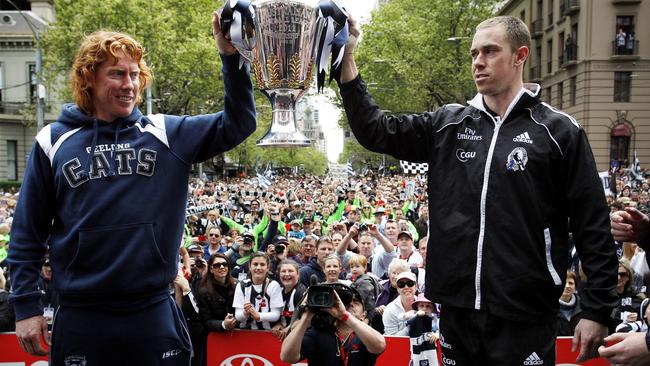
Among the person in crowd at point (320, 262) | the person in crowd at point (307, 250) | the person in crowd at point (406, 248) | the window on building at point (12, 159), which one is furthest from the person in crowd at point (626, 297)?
the window on building at point (12, 159)

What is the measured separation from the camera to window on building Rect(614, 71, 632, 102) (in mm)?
37188

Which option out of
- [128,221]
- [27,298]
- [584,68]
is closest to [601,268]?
[128,221]

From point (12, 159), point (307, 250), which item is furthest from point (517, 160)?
point (12, 159)

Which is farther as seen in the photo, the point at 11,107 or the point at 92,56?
the point at 11,107

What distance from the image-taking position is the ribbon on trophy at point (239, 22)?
2.87 metres

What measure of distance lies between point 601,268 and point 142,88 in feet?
7.24

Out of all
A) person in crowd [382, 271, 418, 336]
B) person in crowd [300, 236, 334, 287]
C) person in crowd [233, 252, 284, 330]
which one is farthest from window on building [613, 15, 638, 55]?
person in crowd [233, 252, 284, 330]

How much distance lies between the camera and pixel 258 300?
21.5 ft

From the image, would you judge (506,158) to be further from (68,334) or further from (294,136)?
(68,334)

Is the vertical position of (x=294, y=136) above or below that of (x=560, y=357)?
above

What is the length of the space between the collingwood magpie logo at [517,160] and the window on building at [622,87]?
1510 inches

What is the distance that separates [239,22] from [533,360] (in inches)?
75.5

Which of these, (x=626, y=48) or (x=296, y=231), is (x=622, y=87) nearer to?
(x=626, y=48)

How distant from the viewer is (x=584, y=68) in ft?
121
